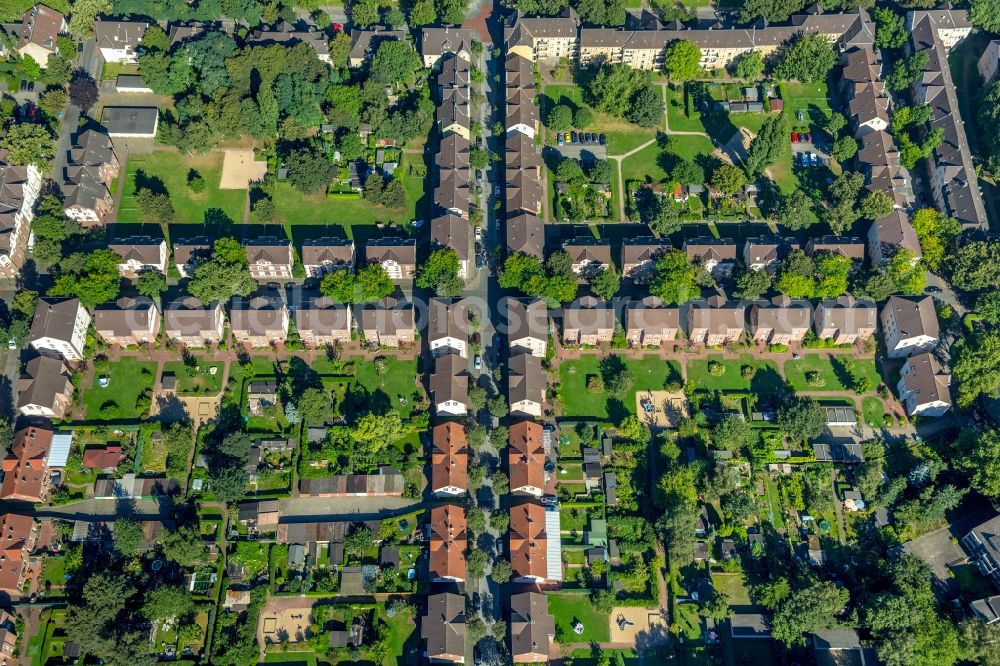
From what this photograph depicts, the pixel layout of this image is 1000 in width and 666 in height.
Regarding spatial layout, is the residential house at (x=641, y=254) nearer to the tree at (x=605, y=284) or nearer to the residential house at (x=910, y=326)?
the tree at (x=605, y=284)

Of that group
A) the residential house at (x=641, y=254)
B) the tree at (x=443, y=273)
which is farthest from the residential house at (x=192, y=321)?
the residential house at (x=641, y=254)

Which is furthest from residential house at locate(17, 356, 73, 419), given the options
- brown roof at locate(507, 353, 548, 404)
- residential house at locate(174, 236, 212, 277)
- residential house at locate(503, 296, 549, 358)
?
residential house at locate(503, 296, 549, 358)

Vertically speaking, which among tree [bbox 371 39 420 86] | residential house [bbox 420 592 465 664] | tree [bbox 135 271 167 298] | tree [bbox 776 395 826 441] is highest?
tree [bbox 371 39 420 86]

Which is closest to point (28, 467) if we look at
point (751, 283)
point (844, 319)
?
point (751, 283)

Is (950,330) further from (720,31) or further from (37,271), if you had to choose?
(37,271)

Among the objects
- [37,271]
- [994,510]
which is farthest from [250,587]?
[994,510]

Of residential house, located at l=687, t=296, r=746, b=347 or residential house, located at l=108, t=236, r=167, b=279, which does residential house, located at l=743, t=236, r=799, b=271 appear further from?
residential house, located at l=108, t=236, r=167, b=279
